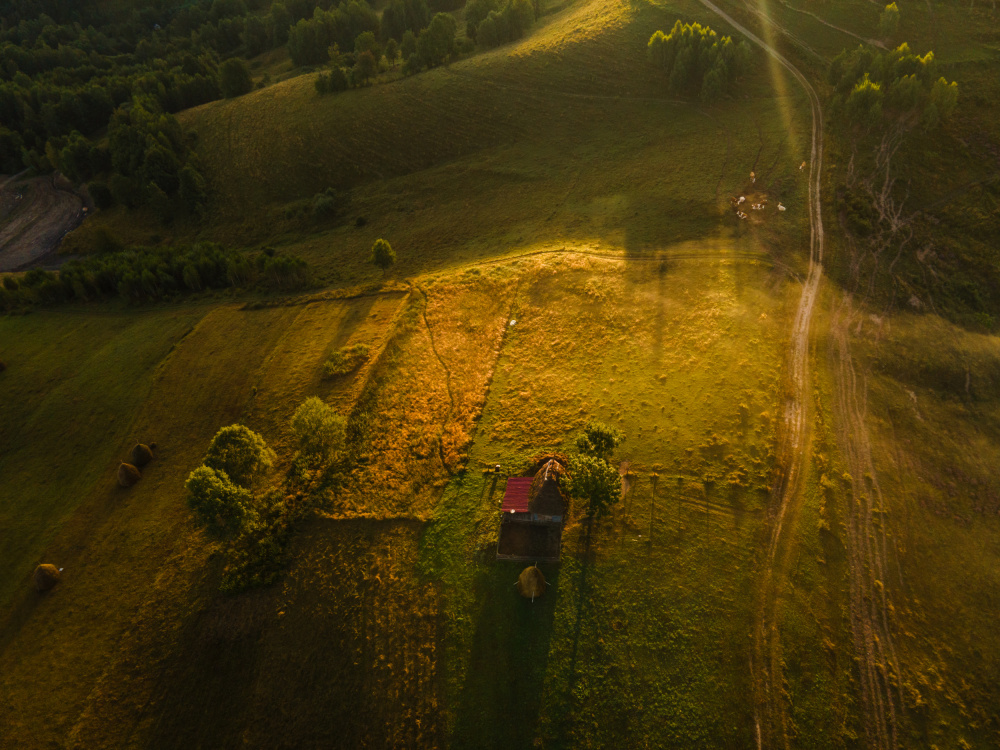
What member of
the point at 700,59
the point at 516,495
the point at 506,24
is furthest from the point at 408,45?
the point at 516,495

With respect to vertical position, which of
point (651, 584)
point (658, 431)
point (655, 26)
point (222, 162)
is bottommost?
point (651, 584)

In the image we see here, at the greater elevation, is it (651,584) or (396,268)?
(396,268)

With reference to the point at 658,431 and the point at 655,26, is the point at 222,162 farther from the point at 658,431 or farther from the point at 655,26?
the point at 658,431

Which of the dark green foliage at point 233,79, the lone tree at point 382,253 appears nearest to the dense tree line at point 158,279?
the lone tree at point 382,253

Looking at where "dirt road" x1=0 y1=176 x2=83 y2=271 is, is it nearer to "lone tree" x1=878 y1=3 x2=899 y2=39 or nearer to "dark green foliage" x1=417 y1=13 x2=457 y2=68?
"dark green foliage" x1=417 y1=13 x2=457 y2=68

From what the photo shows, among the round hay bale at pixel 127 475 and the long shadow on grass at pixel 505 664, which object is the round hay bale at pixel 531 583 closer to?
the long shadow on grass at pixel 505 664

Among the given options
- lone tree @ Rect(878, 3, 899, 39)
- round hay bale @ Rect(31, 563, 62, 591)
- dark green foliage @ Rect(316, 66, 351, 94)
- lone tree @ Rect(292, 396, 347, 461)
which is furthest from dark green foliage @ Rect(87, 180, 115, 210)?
lone tree @ Rect(878, 3, 899, 39)

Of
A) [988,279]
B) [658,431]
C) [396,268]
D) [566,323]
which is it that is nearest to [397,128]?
[396,268]
